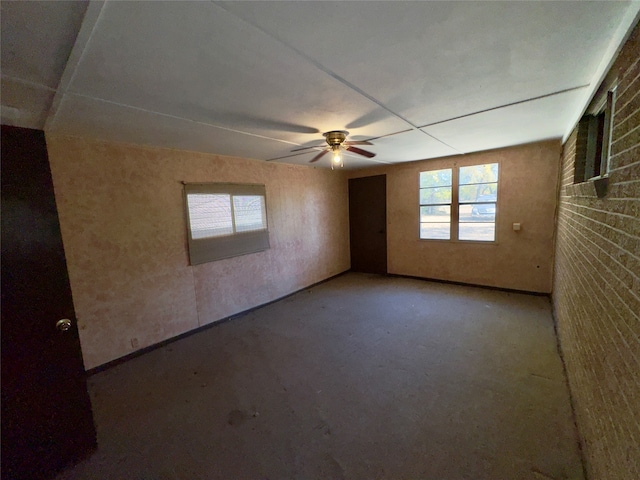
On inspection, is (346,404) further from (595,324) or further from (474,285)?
(474,285)

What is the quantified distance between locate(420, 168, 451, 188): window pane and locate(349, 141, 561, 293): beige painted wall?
104 mm

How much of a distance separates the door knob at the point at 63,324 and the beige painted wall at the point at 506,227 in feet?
15.9

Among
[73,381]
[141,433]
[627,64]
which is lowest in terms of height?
[141,433]

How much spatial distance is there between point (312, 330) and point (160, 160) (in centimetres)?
274

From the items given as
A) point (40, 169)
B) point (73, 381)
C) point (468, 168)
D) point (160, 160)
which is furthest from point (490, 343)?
point (160, 160)

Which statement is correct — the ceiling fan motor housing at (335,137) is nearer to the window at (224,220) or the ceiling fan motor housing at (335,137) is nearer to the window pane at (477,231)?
the window at (224,220)

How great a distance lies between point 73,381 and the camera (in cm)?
164

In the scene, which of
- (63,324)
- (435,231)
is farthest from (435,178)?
(63,324)

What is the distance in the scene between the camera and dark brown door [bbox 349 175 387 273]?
17.5 ft

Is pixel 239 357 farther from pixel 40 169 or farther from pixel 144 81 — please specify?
pixel 144 81

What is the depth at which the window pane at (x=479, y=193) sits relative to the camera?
4125 mm

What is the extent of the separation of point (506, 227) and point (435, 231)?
42.9 inches

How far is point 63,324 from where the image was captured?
1.57 m

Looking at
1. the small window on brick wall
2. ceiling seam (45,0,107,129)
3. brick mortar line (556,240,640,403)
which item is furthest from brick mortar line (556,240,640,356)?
ceiling seam (45,0,107,129)
